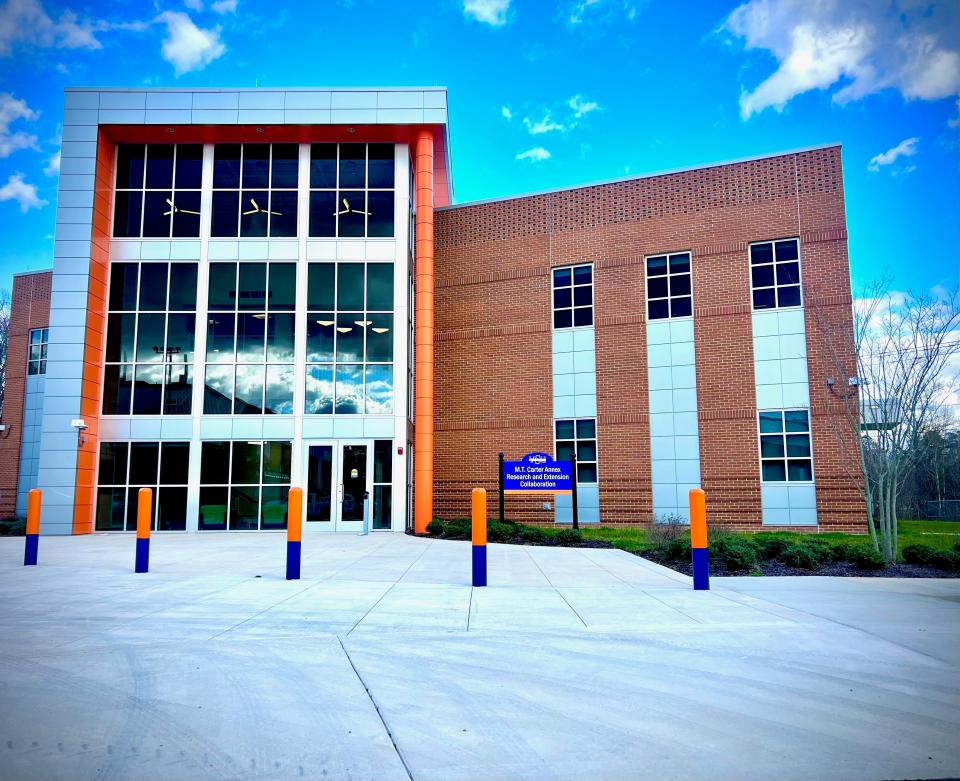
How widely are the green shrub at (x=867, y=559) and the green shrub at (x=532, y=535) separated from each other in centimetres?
754

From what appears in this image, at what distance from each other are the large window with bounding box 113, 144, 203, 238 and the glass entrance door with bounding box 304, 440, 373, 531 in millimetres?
8125

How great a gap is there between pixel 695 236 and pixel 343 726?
2059 centimetres

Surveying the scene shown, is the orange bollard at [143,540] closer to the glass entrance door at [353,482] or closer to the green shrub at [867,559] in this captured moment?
the glass entrance door at [353,482]

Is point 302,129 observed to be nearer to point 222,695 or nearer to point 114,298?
point 114,298

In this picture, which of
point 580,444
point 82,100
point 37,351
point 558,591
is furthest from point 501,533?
point 37,351

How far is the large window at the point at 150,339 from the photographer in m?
21.9

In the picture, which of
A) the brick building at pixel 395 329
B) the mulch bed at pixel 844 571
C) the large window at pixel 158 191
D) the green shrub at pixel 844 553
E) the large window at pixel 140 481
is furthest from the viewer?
the large window at pixel 158 191

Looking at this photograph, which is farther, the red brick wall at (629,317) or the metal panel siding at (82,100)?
the metal panel siding at (82,100)

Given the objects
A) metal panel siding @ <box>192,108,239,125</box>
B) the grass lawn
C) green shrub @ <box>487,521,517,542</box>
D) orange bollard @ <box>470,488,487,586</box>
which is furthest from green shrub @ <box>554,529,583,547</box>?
metal panel siding @ <box>192,108,239,125</box>

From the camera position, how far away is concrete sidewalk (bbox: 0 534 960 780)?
3.54 m

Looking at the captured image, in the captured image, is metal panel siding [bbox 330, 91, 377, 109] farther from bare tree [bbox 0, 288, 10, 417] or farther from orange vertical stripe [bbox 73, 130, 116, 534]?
bare tree [bbox 0, 288, 10, 417]

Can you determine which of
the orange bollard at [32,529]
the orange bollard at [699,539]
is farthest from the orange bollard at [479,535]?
the orange bollard at [32,529]

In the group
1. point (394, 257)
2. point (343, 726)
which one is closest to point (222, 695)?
point (343, 726)

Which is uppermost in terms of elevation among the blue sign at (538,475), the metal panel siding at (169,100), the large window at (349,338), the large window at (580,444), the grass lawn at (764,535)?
the metal panel siding at (169,100)
